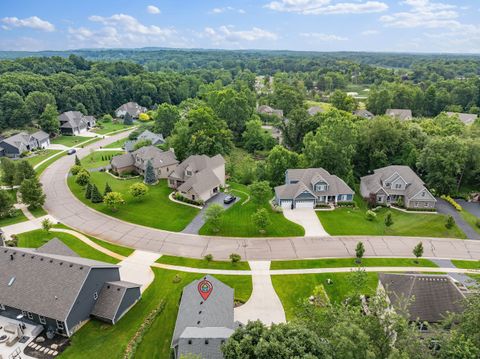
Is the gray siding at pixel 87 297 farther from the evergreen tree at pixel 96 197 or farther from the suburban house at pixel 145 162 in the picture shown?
the suburban house at pixel 145 162

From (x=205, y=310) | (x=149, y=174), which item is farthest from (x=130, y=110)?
(x=205, y=310)

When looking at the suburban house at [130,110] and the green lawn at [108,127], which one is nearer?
the green lawn at [108,127]

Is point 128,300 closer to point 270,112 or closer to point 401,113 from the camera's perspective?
point 270,112

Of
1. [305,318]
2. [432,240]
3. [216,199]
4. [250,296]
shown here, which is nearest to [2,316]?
[250,296]

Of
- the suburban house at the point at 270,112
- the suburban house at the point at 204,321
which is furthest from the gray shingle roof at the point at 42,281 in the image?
the suburban house at the point at 270,112

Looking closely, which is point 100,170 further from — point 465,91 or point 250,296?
point 465,91

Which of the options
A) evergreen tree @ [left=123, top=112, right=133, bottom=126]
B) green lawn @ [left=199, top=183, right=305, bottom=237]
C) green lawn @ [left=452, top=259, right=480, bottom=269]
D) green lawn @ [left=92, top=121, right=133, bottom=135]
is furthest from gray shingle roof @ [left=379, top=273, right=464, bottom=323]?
evergreen tree @ [left=123, top=112, right=133, bottom=126]

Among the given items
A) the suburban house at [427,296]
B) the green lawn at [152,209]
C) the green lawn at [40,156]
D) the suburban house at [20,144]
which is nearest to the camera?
the suburban house at [427,296]
